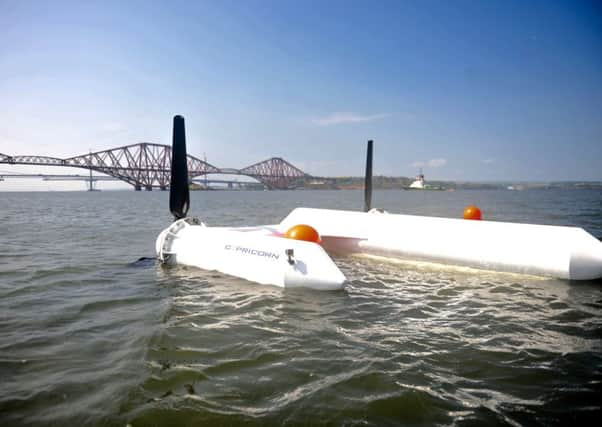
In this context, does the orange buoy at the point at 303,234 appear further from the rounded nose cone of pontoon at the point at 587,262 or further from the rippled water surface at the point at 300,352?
the rounded nose cone of pontoon at the point at 587,262

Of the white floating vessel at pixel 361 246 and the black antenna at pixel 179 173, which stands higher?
the black antenna at pixel 179 173

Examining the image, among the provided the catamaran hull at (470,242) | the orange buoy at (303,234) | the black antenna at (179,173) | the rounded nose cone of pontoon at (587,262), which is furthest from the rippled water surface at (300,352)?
the black antenna at (179,173)

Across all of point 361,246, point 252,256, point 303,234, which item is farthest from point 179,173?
point 361,246

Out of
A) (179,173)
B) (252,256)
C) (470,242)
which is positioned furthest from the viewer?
(179,173)

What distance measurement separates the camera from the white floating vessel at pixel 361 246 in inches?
216

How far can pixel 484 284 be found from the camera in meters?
6.04

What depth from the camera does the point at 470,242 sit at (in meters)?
6.86

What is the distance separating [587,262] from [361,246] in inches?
165

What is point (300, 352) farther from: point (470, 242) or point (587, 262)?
point (587, 262)

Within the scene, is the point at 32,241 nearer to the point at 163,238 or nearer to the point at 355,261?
the point at 163,238

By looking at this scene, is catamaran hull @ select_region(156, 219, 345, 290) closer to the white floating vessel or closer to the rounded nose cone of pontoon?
the white floating vessel

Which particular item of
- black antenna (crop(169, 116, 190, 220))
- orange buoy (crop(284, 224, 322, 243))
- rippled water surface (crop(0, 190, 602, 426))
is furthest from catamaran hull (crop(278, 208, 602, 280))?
→ black antenna (crop(169, 116, 190, 220))

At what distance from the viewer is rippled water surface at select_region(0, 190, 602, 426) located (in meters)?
2.60

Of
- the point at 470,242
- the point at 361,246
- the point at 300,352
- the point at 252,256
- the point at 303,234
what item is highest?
the point at 303,234
